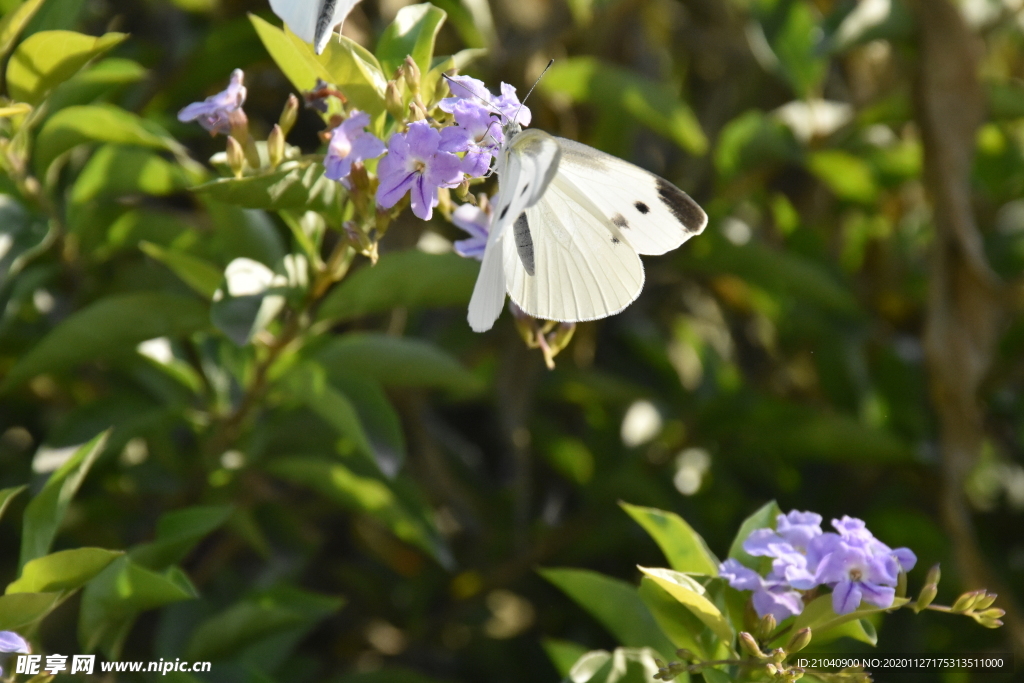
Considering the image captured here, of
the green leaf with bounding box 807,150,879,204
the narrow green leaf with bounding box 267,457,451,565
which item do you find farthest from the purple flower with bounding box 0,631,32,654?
the green leaf with bounding box 807,150,879,204

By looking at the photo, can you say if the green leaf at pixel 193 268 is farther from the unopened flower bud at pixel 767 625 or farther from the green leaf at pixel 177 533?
the unopened flower bud at pixel 767 625

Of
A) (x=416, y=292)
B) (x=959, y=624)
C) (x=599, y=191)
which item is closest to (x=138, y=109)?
(x=416, y=292)

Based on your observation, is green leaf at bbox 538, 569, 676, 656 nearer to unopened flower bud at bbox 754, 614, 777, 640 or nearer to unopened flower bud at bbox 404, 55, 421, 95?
unopened flower bud at bbox 754, 614, 777, 640

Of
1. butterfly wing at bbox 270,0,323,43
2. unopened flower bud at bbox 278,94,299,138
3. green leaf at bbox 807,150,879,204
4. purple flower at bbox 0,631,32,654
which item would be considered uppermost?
butterfly wing at bbox 270,0,323,43

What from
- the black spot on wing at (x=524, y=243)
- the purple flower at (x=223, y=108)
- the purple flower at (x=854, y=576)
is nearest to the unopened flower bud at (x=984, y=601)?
the purple flower at (x=854, y=576)

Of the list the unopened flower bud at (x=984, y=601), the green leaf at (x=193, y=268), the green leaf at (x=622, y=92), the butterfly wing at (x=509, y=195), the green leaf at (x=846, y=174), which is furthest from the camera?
the green leaf at (x=846, y=174)

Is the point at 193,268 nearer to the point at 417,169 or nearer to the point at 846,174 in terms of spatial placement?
the point at 417,169
